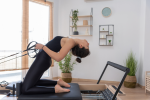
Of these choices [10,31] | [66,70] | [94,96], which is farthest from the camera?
[66,70]

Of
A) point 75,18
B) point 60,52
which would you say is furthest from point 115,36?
point 60,52

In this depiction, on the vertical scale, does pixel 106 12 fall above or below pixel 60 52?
above

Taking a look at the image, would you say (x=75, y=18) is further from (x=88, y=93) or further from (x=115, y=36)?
(x=88, y=93)

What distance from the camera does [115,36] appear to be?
3842 mm

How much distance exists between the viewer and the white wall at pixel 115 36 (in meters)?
3.72

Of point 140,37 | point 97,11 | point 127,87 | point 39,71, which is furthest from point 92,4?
point 39,71

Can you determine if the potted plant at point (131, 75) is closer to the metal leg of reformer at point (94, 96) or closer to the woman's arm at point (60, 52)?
the metal leg of reformer at point (94, 96)

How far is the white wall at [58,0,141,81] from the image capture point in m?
3.72

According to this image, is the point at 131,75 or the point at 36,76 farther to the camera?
the point at 131,75

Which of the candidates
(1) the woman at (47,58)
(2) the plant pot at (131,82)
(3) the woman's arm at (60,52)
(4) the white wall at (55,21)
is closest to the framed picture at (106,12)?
(4) the white wall at (55,21)

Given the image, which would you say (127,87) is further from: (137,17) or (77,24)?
(77,24)

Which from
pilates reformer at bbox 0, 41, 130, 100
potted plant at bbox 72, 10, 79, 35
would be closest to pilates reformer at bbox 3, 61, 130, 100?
pilates reformer at bbox 0, 41, 130, 100

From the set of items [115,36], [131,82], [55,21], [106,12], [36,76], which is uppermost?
[106,12]

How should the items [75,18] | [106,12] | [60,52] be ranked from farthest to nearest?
[75,18], [106,12], [60,52]
